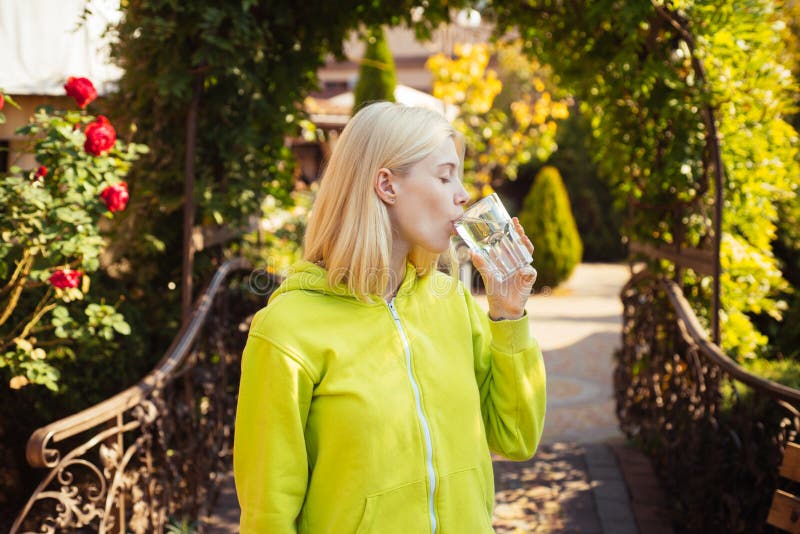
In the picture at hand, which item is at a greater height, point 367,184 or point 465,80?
point 465,80

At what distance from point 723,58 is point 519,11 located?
1384 mm

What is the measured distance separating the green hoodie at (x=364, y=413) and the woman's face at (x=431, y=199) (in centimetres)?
15

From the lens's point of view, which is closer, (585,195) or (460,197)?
(460,197)

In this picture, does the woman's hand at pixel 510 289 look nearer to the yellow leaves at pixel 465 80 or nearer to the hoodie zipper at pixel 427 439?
the hoodie zipper at pixel 427 439

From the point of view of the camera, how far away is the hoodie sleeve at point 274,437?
1.51 metres

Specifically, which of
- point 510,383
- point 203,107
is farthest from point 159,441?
point 510,383

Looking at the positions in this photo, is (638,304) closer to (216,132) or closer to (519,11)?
(519,11)

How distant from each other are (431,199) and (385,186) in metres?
0.10

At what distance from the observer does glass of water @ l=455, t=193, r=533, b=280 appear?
1636 mm

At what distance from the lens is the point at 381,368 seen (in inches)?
64.0

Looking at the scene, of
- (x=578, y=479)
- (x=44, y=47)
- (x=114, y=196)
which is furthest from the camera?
(x=44, y=47)

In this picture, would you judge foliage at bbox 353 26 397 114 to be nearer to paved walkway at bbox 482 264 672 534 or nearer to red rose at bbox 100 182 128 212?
paved walkway at bbox 482 264 672 534

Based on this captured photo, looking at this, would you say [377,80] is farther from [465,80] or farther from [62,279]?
[62,279]

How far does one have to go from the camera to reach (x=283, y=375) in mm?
1523
